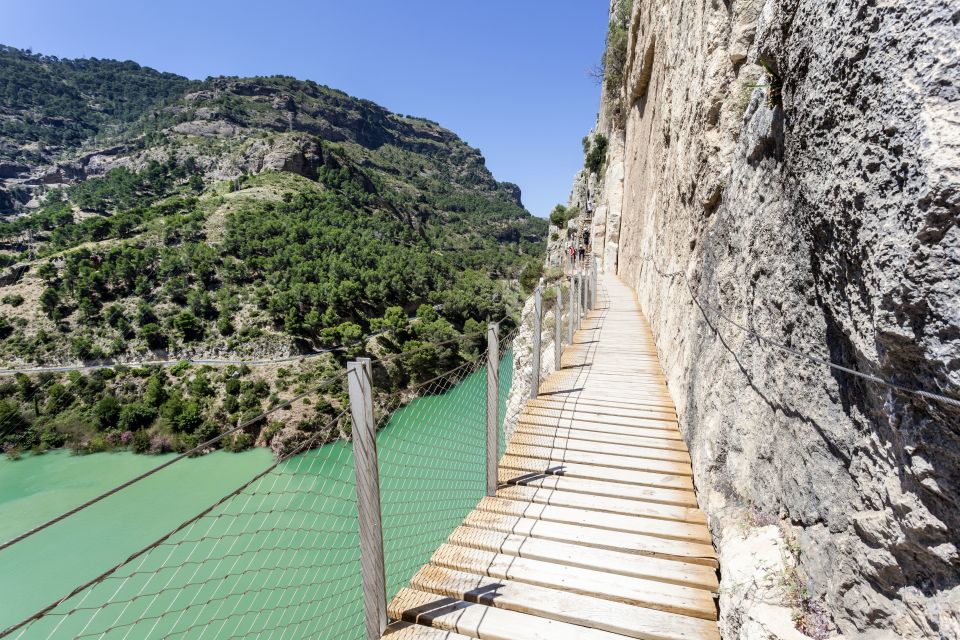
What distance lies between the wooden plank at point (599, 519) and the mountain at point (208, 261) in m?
1.39

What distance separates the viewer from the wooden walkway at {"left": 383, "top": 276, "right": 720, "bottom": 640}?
2.29 metres

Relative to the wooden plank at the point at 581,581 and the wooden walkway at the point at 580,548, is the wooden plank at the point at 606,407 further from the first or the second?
the wooden plank at the point at 581,581

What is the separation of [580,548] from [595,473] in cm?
93

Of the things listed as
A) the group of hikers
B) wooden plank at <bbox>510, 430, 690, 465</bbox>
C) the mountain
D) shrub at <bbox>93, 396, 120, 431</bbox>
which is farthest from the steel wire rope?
shrub at <bbox>93, 396, 120, 431</bbox>

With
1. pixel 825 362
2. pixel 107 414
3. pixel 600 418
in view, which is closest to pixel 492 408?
pixel 600 418

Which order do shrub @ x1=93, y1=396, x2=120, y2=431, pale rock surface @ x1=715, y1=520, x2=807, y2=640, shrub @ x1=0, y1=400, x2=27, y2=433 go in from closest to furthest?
pale rock surface @ x1=715, y1=520, x2=807, y2=640
shrub @ x1=0, y1=400, x2=27, y2=433
shrub @ x1=93, y1=396, x2=120, y2=431

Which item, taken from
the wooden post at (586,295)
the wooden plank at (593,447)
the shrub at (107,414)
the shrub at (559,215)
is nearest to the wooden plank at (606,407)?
the wooden plank at (593,447)

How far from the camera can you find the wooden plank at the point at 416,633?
221cm

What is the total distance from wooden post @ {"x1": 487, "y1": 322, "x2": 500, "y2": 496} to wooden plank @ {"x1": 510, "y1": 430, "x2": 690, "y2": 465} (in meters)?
0.81

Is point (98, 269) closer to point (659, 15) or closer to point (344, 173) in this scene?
point (344, 173)

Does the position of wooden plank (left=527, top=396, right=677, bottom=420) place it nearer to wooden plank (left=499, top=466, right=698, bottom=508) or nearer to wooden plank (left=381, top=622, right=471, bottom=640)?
wooden plank (left=499, top=466, right=698, bottom=508)

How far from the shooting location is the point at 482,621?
2.28 m

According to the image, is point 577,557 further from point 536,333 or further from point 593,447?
point 536,333

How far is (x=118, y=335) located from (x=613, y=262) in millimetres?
46668
